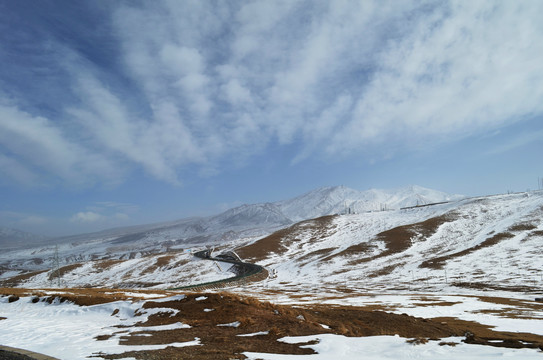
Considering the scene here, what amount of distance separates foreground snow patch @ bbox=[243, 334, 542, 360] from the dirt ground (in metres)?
0.72

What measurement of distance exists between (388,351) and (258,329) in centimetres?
720

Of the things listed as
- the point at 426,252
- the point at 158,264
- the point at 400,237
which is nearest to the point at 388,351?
the point at 426,252

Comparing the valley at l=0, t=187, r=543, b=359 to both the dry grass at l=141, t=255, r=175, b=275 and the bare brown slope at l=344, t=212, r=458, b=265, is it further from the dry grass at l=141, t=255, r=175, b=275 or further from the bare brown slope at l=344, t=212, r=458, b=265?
the dry grass at l=141, t=255, r=175, b=275

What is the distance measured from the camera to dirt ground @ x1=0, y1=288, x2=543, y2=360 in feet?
45.9

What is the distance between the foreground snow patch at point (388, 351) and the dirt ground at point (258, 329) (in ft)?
2.37

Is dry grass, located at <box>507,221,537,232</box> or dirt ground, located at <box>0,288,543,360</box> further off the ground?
dry grass, located at <box>507,221,537,232</box>

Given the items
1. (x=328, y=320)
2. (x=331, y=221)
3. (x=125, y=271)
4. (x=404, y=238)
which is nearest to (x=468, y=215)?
Result: (x=404, y=238)

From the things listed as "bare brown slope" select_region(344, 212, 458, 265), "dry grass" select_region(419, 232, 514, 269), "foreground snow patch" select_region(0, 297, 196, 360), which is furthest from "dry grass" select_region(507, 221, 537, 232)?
"foreground snow patch" select_region(0, 297, 196, 360)

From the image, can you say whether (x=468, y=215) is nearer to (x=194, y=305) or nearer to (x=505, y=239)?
(x=505, y=239)

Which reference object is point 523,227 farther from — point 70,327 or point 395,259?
point 70,327

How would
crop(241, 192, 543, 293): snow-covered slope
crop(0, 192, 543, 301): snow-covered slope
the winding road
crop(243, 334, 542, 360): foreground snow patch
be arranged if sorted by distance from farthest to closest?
the winding road < crop(241, 192, 543, 293): snow-covered slope < crop(0, 192, 543, 301): snow-covered slope < crop(243, 334, 542, 360): foreground snow patch

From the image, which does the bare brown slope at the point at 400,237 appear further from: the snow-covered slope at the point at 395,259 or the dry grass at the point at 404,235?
the snow-covered slope at the point at 395,259

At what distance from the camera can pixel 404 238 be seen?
119812mm

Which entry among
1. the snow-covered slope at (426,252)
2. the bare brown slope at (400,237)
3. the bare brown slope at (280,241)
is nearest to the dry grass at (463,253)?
the snow-covered slope at (426,252)
